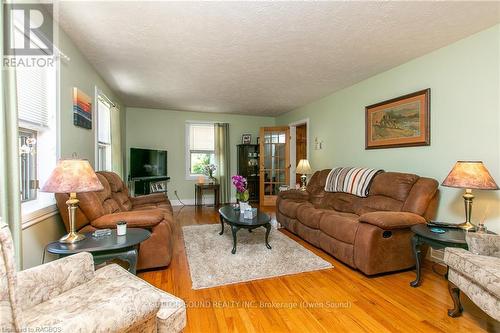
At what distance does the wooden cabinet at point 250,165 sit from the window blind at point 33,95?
4.58m

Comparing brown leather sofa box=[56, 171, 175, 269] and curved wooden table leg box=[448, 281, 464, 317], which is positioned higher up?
brown leather sofa box=[56, 171, 175, 269]

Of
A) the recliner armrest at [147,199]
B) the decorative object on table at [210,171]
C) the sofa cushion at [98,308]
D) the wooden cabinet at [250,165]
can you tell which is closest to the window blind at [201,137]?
→ the decorative object on table at [210,171]

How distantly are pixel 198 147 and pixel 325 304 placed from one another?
5.02 meters

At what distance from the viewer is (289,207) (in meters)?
3.76

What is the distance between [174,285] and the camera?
2.24m

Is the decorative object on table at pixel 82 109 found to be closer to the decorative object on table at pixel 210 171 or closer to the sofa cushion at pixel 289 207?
the sofa cushion at pixel 289 207

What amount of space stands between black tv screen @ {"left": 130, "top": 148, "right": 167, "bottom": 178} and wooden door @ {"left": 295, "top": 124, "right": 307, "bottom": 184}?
3.23 m

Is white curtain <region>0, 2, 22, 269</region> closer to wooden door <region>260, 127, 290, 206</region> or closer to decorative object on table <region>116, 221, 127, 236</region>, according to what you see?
decorative object on table <region>116, 221, 127, 236</region>

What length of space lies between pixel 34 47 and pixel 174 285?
233 cm

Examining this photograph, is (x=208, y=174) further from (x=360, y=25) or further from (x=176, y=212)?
(x=360, y=25)

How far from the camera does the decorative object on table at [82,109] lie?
257 centimetres

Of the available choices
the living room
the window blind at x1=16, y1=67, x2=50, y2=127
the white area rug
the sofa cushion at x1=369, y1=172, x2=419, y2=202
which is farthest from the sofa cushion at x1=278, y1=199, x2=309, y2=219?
the window blind at x1=16, y1=67, x2=50, y2=127

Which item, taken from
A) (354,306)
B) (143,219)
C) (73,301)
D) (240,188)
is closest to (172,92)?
(240,188)

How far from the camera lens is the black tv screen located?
498 cm
